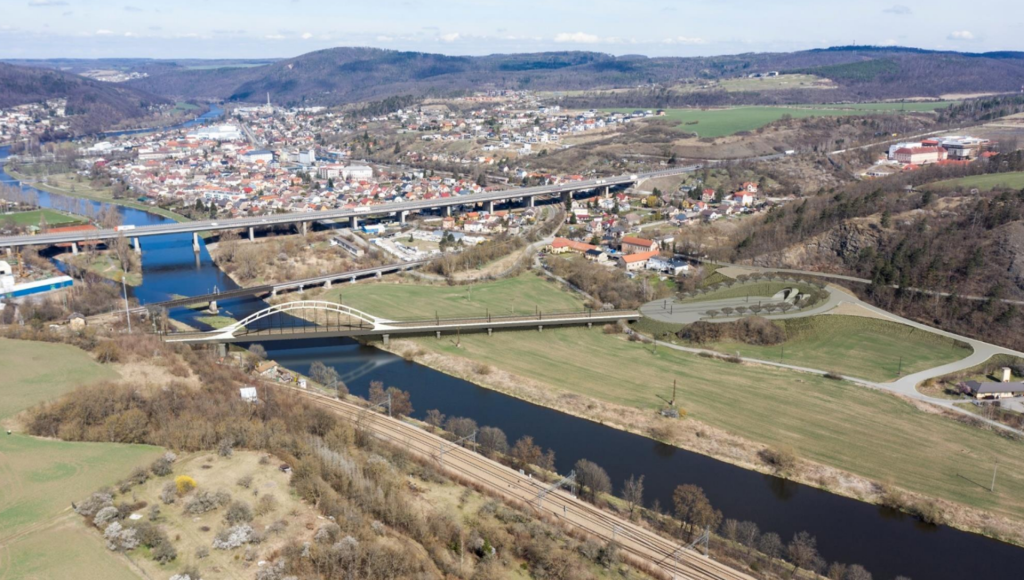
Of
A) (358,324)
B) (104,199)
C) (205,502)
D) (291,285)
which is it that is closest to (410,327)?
(358,324)

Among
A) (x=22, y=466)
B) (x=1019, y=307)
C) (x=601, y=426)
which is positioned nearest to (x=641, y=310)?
(x=601, y=426)

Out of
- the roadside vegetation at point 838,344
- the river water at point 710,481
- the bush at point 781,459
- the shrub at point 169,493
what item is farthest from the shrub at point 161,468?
the roadside vegetation at point 838,344

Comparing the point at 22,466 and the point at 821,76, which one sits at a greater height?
the point at 821,76

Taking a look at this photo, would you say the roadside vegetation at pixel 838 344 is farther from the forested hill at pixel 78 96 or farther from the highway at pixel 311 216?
the forested hill at pixel 78 96

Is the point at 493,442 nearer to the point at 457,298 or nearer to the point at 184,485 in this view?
the point at 184,485

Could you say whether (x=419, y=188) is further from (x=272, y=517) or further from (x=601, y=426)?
(x=272, y=517)
